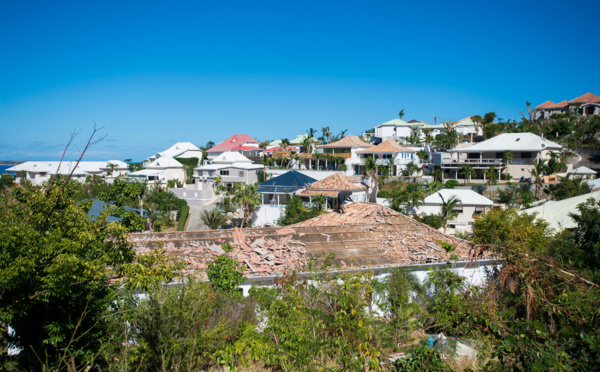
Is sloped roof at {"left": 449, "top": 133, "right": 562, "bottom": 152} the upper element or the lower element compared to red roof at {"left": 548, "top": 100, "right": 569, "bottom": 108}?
lower

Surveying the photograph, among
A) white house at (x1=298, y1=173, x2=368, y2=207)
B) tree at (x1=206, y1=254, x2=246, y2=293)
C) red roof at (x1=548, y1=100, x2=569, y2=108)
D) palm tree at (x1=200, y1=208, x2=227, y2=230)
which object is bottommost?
palm tree at (x1=200, y1=208, x2=227, y2=230)

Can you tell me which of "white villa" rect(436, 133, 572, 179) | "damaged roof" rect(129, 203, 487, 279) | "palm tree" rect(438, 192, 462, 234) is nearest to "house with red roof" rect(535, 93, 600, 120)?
"white villa" rect(436, 133, 572, 179)

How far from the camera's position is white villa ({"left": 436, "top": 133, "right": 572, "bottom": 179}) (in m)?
47.1

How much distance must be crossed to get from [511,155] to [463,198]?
18.1 m

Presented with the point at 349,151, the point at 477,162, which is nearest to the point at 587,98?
the point at 477,162

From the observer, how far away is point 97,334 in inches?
288

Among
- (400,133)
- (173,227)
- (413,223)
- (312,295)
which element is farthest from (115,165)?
(312,295)

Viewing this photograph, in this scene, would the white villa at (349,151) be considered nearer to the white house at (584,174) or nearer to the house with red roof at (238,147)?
A: the house with red roof at (238,147)

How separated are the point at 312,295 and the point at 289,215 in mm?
24653

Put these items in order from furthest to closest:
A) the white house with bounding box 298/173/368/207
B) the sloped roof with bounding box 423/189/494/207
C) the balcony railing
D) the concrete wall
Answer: the balcony railing
the white house with bounding box 298/173/368/207
the concrete wall
the sloped roof with bounding box 423/189/494/207

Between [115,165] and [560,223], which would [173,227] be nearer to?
[560,223]

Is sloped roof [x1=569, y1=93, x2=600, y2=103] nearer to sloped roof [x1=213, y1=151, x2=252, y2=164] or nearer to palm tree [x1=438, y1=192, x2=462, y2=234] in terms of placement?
palm tree [x1=438, y1=192, x2=462, y2=234]

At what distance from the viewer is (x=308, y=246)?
13.9 m

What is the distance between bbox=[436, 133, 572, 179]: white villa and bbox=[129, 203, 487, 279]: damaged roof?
35.5 metres
